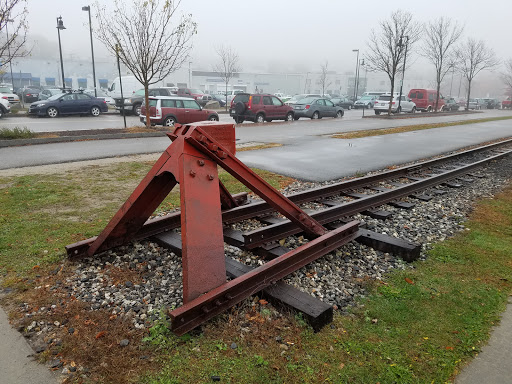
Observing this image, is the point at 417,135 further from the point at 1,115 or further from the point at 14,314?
the point at 1,115

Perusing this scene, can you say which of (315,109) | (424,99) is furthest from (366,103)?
(315,109)

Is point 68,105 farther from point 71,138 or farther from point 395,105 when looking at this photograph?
point 395,105

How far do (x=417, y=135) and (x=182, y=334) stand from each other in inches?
692

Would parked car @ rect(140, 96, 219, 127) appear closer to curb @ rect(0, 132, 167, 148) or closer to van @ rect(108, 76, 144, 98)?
curb @ rect(0, 132, 167, 148)

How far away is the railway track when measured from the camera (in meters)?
3.22

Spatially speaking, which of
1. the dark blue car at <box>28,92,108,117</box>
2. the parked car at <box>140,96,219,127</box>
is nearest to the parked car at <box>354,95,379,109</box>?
the dark blue car at <box>28,92,108,117</box>

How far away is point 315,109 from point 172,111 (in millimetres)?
12493

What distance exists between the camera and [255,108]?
2391 cm

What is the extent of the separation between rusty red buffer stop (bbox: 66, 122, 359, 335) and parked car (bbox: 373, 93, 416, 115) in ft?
109

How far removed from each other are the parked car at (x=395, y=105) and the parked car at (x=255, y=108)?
13333 mm

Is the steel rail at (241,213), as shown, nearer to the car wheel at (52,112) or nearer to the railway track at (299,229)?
the railway track at (299,229)

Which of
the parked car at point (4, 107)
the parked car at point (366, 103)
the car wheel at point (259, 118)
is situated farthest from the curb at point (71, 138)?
the parked car at point (366, 103)

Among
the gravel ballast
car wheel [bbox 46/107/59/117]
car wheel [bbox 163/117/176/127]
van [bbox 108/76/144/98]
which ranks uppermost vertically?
van [bbox 108/76/144/98]

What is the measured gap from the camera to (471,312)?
3.37m
